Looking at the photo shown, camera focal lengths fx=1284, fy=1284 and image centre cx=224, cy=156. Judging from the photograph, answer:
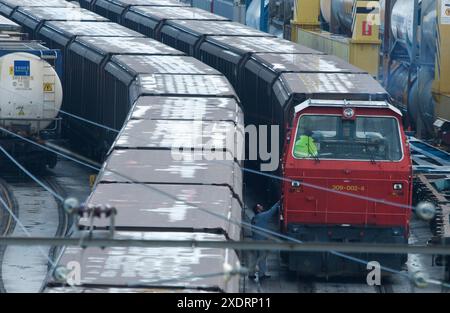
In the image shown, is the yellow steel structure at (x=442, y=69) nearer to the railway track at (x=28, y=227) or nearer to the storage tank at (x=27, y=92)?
the storage tank at (x=27, y=92)

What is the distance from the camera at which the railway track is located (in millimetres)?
20031

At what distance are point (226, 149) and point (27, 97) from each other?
1131 centimetres

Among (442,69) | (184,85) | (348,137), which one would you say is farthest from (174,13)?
(348,137)

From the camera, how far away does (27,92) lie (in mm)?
28500

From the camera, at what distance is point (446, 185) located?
24.5m

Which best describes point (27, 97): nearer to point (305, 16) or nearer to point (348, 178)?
point (348, 178)

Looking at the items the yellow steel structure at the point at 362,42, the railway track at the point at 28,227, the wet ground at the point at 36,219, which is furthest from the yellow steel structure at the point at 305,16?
the railway track at the point at 28,227

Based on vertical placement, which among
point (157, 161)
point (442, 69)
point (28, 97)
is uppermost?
point (157, 161)

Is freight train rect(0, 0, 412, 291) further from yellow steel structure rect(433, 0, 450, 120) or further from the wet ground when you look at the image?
yellow steel structure rect(433, 0, 450, 120)

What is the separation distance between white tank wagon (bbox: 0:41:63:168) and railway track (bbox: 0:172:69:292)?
106 centimetres

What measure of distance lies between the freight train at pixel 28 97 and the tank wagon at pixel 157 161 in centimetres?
108

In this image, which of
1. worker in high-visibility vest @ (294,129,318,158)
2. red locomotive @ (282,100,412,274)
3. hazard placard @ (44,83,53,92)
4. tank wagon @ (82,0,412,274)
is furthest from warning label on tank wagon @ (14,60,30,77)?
worker in high-visibility vest @ (294,129,318,158)

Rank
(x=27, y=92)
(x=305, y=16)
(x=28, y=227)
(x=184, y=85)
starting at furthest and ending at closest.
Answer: (x=305, y=16), (x=27, y=92), (x=184, y=85), (x=28, y=227)
